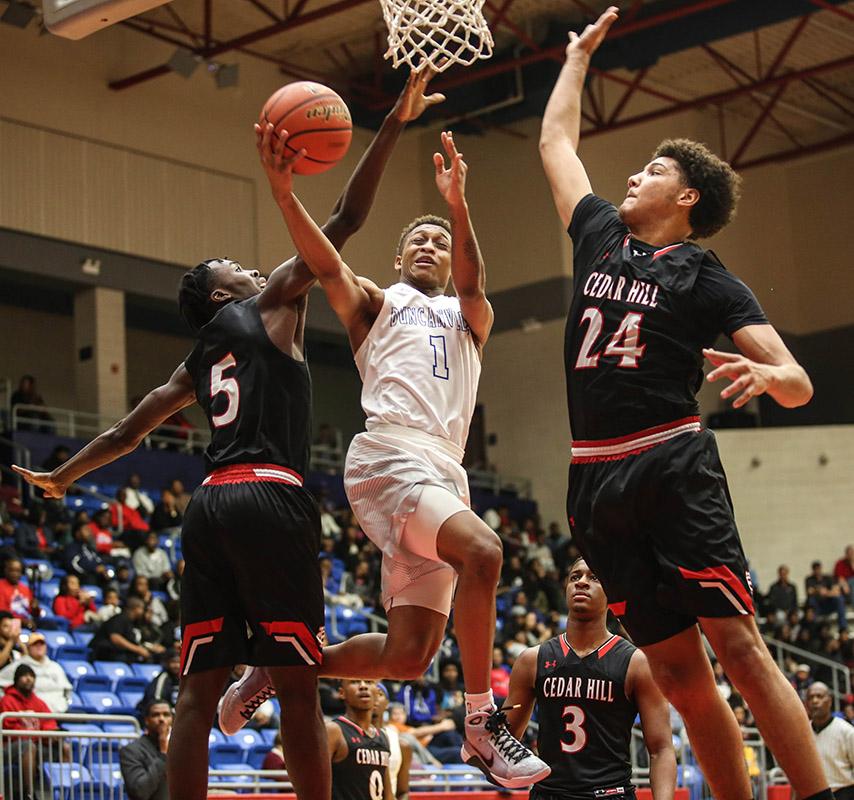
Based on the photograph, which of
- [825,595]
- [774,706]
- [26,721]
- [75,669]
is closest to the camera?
[774,706]

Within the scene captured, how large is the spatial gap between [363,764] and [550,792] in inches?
81.4

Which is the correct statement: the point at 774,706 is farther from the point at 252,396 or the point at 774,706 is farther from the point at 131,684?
the point at 131,684

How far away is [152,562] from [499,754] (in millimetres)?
13199

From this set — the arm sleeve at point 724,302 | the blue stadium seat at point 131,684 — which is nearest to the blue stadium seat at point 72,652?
the blue stadium seat at point 131,684

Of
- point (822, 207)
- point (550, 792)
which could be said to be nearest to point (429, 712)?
point (550, 792)

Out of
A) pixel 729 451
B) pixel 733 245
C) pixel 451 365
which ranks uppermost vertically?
pixel 733 245

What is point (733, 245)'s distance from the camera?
98.5 feet

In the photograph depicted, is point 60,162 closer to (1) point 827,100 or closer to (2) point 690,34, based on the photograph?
(2) point 690,34

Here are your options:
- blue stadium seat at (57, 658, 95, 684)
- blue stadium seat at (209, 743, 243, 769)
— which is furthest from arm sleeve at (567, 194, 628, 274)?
blue stadium seat at (57, 658, 95, 684)

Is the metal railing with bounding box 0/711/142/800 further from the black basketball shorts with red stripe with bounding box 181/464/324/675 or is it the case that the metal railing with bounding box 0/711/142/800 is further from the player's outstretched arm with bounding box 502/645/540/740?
the black basketball shorts with red stripe with bounding box 181/464/324/675

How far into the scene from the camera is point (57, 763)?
10.3 metres

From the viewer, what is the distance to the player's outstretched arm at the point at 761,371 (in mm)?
4254

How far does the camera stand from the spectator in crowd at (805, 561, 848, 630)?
24.3 m

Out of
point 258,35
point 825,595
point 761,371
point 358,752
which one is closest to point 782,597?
point 825,595
